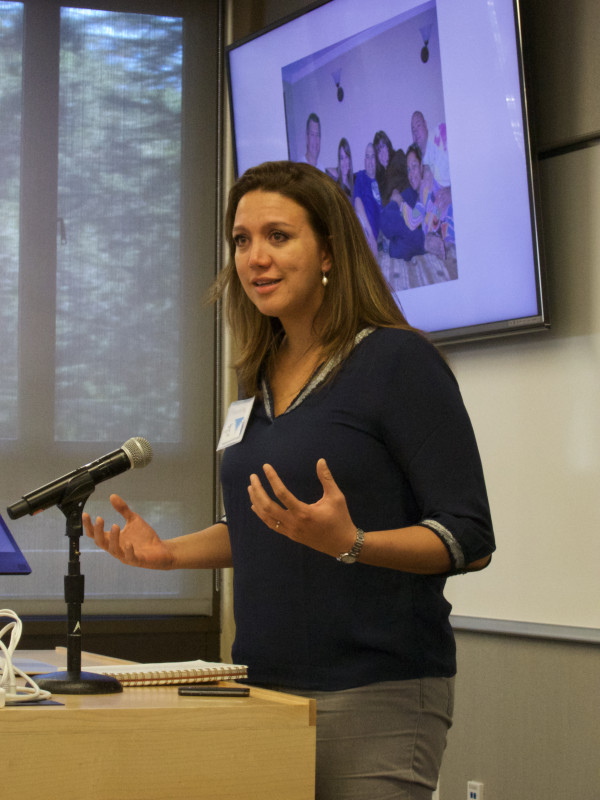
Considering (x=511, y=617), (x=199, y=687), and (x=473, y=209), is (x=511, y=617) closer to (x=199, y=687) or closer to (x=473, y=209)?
(x=473, y=209)

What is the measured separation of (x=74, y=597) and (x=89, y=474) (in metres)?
0.17

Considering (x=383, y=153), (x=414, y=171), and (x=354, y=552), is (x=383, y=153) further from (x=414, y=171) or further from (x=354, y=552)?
(x=354, y=552)

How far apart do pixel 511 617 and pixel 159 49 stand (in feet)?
8.34

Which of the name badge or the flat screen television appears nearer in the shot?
the name badge

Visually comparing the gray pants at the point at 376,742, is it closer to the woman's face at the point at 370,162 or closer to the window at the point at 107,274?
the woman's face at the point at 370,162

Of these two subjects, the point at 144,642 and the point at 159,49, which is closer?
the point at 144,642

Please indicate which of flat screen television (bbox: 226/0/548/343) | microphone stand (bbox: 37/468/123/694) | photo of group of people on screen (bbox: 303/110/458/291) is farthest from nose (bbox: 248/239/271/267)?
photo of group of people on screen (bbox: 303/110/458/291)

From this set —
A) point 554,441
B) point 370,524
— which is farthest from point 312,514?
point 554,441

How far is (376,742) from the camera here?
131 cm

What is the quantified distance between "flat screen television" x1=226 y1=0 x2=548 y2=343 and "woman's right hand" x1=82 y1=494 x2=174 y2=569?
1268 millimetres

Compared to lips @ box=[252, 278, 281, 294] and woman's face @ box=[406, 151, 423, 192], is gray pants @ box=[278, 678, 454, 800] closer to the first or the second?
lips @ box=[252, 278, 281, 294]

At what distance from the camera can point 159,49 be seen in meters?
3.73

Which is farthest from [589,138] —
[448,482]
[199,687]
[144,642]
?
[144,642]

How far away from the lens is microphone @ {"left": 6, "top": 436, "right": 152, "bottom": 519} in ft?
4.22
